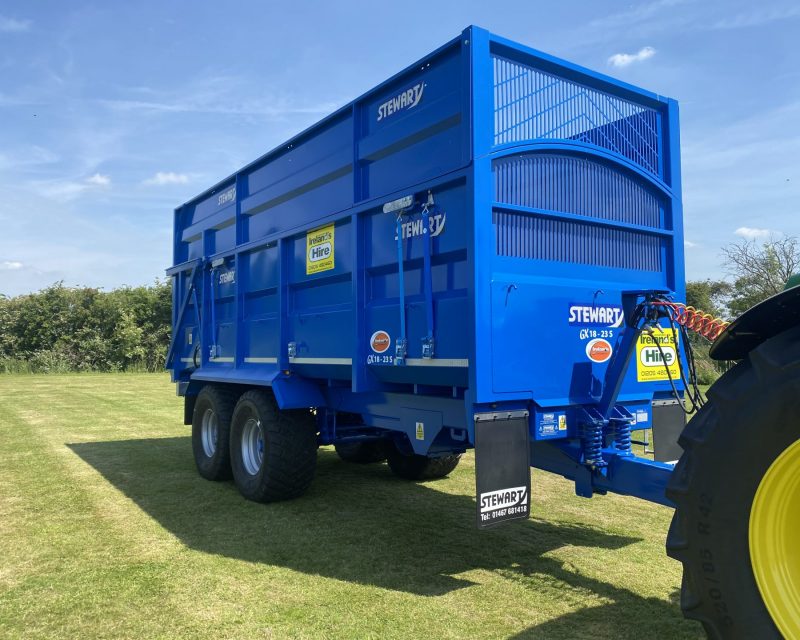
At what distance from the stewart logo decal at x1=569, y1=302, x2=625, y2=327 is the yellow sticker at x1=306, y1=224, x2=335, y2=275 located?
199 cm

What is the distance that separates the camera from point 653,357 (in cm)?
455

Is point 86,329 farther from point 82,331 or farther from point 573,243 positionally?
point 573,243

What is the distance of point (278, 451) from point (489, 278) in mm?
2874

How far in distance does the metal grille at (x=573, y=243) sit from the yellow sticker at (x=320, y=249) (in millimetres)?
1712

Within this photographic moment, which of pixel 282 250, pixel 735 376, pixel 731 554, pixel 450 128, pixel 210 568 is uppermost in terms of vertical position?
pixel 450 128

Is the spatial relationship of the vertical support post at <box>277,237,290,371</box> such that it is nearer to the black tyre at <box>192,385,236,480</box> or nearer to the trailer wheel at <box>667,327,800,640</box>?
the black tyre at <box>192,385,236,480</box>

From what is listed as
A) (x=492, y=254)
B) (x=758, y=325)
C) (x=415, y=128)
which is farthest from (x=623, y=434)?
(x=415, y=128)

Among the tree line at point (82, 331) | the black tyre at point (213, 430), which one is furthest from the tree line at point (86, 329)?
the black tyre at point (213, 430)

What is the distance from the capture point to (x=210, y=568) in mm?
4281

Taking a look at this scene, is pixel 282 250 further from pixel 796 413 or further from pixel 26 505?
pixel 796 413

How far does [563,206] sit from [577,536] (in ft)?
8.20

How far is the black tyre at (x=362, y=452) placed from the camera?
7598 mm

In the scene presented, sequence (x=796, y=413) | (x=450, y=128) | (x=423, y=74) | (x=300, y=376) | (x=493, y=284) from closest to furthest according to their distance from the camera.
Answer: (x=796, y=413) < (x=493, y=284) < (x=450, y=128) < (x=423, y=74) < (x=300, y=376)

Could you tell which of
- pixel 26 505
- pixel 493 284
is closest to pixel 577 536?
pixel 493 284
